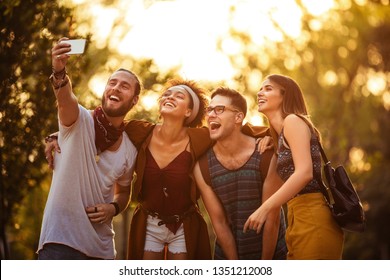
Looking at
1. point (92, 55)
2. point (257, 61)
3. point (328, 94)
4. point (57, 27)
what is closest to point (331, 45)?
point (328, 94)

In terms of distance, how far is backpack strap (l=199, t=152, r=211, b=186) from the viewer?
5953 millimetres

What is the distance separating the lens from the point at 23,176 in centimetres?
745

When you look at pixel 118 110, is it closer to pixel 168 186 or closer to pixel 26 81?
pixel 168 186

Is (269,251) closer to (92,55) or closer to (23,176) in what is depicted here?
(23,176)

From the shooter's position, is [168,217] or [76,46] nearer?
[76,46]

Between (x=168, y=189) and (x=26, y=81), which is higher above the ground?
(x=26, y=81)

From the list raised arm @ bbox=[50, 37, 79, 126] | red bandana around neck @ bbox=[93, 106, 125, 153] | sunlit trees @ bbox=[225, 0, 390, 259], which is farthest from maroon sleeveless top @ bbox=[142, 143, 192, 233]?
sunlit trees @ bbox=[225, 0, 390, 259]

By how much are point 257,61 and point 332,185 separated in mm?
10566

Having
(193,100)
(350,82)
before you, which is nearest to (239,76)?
(193,100)

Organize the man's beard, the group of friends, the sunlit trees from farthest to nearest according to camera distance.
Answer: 1. the sunlit trees
2. the man's beard
3. the group of friends

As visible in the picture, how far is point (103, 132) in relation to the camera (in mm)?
5738

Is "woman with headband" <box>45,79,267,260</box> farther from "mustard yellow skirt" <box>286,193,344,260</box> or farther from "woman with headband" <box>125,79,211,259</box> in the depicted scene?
"mustard yellow skirt" <box>286,193,344,260</box>

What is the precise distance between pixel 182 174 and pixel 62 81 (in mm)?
1285

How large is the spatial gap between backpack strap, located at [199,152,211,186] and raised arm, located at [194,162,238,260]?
28 millimetres
